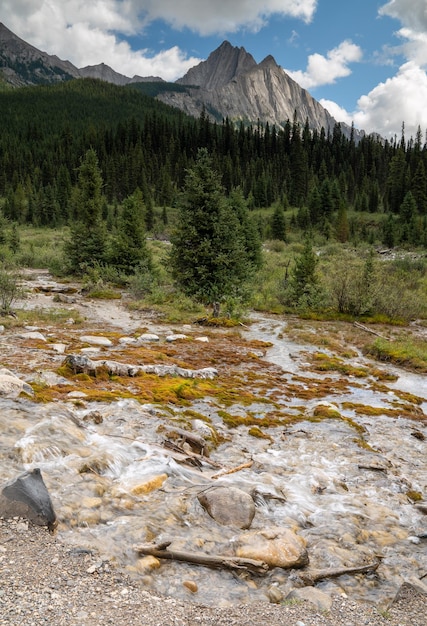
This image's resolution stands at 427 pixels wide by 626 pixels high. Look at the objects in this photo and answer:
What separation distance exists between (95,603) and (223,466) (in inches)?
159

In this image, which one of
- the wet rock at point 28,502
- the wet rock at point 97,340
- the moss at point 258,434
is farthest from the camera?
the wet rock at point 97,340

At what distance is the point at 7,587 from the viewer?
3289mm

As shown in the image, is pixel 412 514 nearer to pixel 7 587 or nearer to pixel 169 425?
pixel 169 425

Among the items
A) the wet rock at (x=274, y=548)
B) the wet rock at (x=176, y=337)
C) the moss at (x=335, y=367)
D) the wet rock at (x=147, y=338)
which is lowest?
the moss at (x=335, y=367)

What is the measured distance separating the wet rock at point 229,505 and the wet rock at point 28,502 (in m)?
2.01

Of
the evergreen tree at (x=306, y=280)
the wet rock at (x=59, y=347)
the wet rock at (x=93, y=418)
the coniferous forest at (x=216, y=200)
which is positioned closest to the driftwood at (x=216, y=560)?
the wet rock at (x=93, y=418)

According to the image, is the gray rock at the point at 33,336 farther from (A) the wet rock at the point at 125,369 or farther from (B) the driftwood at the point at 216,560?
(B) the driftwood at the point at 216,560

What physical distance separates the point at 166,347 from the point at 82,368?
524 centimetres

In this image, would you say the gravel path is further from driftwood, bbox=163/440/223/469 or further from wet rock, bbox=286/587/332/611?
driftwood, bbox=163/440/223/469

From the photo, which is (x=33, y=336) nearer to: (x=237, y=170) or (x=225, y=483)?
(x=225, y=483)

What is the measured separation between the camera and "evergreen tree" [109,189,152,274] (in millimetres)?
33969

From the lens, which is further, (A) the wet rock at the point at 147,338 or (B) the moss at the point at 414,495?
(A) the wet rock at the point at 147,338

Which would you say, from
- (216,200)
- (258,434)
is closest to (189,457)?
(258,434)

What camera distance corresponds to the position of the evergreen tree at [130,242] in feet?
111
